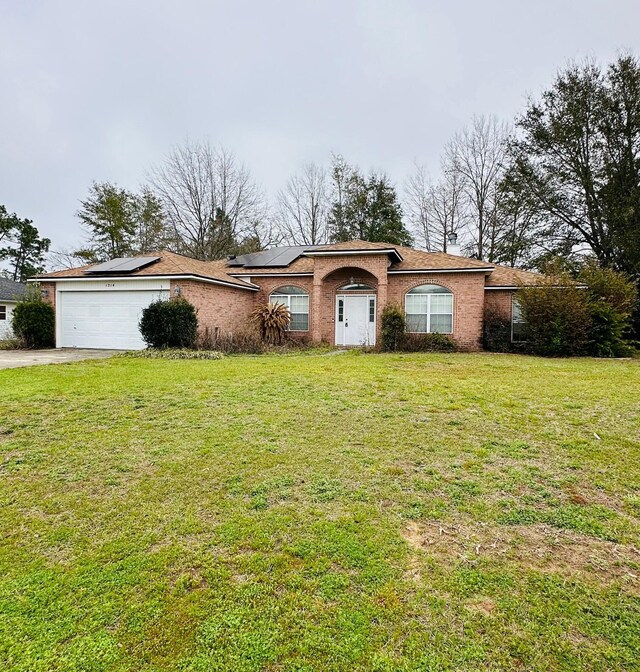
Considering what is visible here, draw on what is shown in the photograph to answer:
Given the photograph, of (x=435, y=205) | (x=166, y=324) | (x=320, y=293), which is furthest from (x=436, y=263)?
(x=435, y=205)

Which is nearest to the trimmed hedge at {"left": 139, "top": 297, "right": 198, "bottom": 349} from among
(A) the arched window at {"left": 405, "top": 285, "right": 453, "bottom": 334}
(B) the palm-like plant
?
(B) the palm-like plant

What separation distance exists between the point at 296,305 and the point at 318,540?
52.1 feet

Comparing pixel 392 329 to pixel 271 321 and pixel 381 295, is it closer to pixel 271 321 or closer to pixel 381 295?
pixel 381 295

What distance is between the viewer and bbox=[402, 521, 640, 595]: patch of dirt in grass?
2.37 metres

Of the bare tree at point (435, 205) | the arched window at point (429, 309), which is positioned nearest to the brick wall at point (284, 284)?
the arched window at point (429, 309)

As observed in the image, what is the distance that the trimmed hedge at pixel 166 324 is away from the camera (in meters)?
13.6

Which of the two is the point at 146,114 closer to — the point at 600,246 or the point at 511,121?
the point at 511,121

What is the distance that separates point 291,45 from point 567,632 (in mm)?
18629

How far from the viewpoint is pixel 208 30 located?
45.4ft

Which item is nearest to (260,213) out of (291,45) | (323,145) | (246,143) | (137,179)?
(246,143)

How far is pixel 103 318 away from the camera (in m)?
15.7

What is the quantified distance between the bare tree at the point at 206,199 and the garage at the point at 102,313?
47.2 ft

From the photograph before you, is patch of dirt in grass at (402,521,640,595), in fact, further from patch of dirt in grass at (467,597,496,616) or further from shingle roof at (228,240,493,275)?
shingle roof at (228,240,493,275)

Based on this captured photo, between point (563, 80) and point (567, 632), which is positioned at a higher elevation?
point (563, 80)
